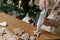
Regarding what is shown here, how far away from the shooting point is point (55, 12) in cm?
151

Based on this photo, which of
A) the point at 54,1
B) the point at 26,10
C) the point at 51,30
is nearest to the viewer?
the point at 54,1

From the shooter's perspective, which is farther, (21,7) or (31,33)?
(21,7)

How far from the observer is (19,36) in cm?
158

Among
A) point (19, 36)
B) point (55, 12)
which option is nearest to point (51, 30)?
point (55, 12)

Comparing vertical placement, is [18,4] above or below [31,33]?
above

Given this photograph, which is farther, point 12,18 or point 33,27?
point 12,18

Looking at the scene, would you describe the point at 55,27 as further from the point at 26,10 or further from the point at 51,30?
the point at 26,10

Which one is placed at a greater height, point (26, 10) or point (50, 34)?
point (26, 10)

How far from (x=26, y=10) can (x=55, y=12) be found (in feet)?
0.99

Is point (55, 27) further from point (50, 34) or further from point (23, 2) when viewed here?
point (23, 2)

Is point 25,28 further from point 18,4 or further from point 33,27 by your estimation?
point 18,4

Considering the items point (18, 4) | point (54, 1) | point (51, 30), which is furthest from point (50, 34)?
point (18, 4)

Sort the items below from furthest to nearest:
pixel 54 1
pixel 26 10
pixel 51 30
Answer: pixel 26 10 → pixel 51 30 → pixel 54 1

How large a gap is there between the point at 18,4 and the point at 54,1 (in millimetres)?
390
